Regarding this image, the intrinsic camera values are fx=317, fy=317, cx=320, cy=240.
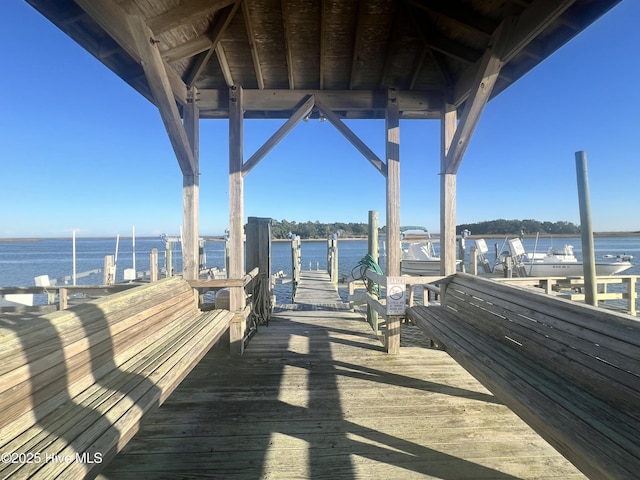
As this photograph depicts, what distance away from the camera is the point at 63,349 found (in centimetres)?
163

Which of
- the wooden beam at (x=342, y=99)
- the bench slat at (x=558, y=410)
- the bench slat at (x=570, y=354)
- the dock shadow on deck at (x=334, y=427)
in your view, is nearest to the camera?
the bench slat at (x=558, y=410)

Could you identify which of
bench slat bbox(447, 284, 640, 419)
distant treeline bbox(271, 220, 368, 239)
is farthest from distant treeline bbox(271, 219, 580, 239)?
bench slat bbox(447, 284, 640, 419)

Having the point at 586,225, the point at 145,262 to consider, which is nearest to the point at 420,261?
the point at 586,225

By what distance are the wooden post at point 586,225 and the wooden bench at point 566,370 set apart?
1823 mm

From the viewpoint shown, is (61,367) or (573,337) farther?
(573,337)

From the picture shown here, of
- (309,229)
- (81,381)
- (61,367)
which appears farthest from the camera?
(309,229)

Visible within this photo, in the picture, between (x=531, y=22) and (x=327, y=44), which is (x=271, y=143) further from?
(x=531, y=22)

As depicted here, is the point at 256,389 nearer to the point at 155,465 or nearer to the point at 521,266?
the point at 155,465

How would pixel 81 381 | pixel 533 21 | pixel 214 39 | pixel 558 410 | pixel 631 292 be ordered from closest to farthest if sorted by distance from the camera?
pixel 558 410 < pixel 81 381 < pixel 533 21 < pixel 214 39 < pixel 631 292

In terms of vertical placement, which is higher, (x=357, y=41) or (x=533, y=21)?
(x=357, y=41)

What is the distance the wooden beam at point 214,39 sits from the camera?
313cm

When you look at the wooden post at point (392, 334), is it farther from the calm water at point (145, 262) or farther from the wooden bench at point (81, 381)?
the calm water at point (145, 262)

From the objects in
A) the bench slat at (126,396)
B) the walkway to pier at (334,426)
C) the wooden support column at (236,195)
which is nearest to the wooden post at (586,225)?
the walkway to pier at (334,426)

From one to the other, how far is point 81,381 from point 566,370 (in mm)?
2701
